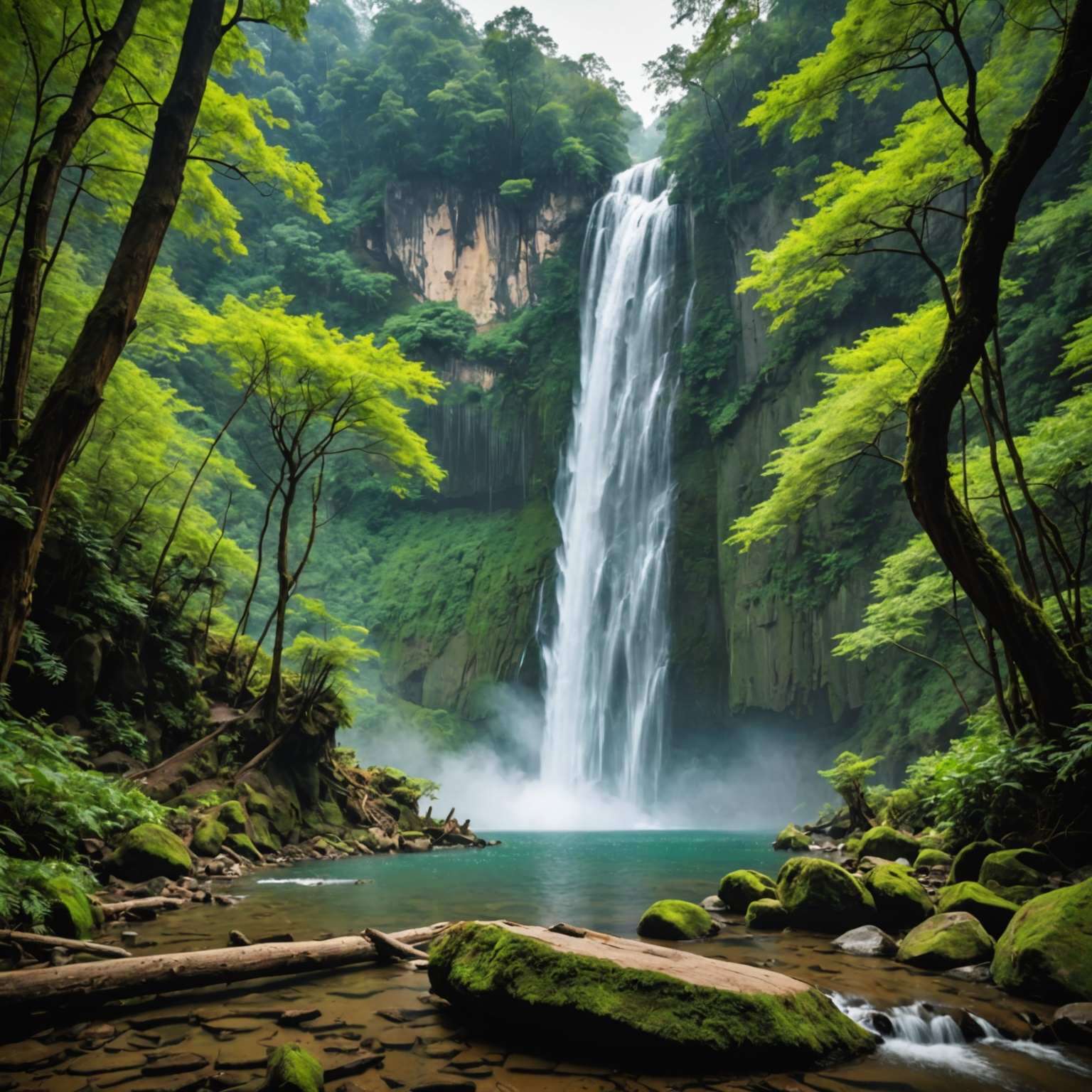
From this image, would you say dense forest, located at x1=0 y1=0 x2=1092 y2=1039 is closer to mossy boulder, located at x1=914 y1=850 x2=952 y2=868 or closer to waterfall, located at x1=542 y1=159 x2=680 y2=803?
mossy boulder, located at x1=914 y1=850 x2=952 y2=868

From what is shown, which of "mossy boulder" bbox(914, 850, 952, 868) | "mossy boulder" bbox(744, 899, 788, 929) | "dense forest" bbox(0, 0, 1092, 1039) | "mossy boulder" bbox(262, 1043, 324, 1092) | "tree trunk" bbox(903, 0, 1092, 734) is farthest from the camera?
"mossy boulder" bbox(914, 850, 952, 868)

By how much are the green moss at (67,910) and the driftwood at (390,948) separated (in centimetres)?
180

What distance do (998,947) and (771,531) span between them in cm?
801

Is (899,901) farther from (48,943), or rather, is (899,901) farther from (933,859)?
(48,943)

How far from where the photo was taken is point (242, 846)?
977 centimetres

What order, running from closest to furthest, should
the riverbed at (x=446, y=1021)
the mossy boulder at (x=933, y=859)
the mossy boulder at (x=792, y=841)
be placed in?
the riverbed at (x=446, y=1021) < the mossy boulder at (x=933, y=859) < the mossy boulder at (x=792, y=841)

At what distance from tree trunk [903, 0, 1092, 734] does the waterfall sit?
2045 cm

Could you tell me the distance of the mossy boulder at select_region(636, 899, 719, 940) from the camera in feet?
18.3

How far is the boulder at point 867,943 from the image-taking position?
5.20 meters

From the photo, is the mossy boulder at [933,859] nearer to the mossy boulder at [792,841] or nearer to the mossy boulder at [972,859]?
the mossy boulder at [972,859]

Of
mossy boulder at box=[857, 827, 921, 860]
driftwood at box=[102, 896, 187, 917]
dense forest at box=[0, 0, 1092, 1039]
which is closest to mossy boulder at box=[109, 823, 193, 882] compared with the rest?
dense forest at box=[0, 0, 1092, 1039]

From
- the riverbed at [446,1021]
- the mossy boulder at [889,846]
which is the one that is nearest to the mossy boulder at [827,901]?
the riverbed at [446,1021]

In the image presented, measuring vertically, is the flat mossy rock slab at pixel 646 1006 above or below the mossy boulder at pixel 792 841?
above

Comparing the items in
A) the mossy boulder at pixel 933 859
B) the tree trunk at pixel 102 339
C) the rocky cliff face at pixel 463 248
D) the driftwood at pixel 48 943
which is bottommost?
the mossy boulder at pixel 933 859
